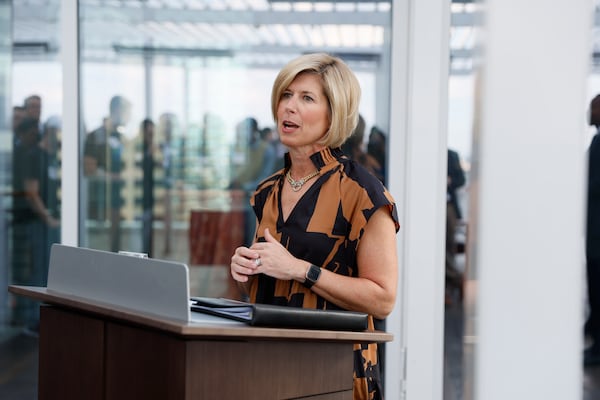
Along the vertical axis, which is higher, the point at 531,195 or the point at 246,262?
the point at 531,195

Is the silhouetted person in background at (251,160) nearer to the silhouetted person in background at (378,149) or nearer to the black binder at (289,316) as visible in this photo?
the silhouetted person in background at (378,149)

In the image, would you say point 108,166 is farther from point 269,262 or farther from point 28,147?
point 269,262

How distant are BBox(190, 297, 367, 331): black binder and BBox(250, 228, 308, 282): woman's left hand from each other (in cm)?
18

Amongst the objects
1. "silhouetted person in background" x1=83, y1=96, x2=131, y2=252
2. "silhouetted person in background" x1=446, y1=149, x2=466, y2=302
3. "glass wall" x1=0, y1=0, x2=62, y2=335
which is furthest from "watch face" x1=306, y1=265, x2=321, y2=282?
"glass wall" x1=0, y1=0, x2=62, y2=335

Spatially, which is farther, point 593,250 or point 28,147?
point 28,147

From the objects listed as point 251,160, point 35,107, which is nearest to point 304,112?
point 251,160

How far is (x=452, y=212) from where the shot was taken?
4016 millimetres

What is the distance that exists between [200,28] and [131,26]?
34 centimetres

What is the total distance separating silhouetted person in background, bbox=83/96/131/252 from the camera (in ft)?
13.8

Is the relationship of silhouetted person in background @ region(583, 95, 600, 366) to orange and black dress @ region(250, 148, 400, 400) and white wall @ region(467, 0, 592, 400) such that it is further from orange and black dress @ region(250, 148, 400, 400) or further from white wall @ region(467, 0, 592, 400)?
white wall @ region(467, 0, 592, 400)

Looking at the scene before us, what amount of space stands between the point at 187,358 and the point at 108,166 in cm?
291

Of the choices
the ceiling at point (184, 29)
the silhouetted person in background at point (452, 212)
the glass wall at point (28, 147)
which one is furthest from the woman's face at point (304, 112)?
the glass wall at point (28, 147)

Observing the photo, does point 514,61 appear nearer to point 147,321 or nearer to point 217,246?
point 147,321

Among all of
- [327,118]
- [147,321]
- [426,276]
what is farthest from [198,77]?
[147,321]
